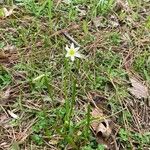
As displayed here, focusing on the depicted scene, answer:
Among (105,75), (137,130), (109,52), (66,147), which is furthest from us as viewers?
(109,52)

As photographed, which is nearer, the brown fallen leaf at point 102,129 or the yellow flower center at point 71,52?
the brown fallen leaf at point 102,129

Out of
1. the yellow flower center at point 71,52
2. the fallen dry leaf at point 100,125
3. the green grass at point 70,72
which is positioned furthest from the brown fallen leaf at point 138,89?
the yellow flower center at point 71,52

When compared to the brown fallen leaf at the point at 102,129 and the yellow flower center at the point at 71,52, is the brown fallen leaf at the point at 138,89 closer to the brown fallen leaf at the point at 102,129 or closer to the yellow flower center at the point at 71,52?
the brown fallen leaf at the point at 102,129

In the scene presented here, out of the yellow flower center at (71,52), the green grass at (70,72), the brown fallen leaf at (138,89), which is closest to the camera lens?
the green grass at (70,72)

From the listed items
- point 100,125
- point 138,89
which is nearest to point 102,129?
point 100,125

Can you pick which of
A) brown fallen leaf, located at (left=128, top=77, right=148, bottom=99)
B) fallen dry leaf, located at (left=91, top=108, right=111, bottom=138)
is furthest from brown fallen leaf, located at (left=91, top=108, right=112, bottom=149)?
brown fallen leaf, located at (left=128, top=77, right=148, bottom=99)

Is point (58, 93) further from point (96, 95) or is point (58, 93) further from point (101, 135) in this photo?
point (101, 135)

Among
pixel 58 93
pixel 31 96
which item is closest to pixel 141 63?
pixel 58 93
